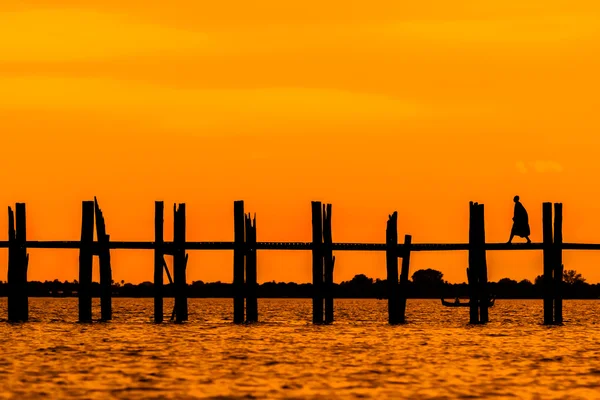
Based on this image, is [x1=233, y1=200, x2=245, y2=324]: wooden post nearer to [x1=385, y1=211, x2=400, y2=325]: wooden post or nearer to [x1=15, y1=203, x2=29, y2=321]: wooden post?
[x1=385, y1=211, x2=400, y2=325]: wooden post

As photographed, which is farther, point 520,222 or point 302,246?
point 302,246

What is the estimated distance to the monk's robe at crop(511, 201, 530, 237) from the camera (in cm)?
3816

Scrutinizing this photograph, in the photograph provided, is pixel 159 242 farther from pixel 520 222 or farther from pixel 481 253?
pixel 520 222

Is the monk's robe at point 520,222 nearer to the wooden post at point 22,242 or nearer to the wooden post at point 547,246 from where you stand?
the wooden post at point 547,246

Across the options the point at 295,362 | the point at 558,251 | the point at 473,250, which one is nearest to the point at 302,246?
the point at 473,250

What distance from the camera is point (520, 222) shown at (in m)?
38.3

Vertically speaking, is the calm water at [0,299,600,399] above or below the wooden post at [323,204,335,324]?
below

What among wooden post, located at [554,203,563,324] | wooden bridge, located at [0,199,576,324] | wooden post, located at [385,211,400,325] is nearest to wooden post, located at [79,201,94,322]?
wooden bridge, located at [0,199,576,324]

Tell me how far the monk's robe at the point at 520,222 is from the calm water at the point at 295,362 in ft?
8.71

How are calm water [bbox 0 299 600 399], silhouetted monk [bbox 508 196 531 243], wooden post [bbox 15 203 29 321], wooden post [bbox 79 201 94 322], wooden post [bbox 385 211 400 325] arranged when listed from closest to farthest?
1. calm water [bbox 0 299 600 399]
2. silhouetted monk [bbox 508 196 531 243]
3. wooden post [bbox 385 211 400 325]
4. wooden post [bbox 79 201 94 322]
5. wooden post [bbox 15 203 29 321]

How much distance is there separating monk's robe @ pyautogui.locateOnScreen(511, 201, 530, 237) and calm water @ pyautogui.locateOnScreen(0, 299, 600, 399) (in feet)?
8.71

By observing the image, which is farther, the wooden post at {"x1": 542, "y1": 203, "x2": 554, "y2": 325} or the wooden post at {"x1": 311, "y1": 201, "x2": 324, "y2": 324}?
the wooden post at {"x1": 311, "y1": 201, "x2": 324, "y2": 324}

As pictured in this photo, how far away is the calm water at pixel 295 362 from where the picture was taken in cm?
2455

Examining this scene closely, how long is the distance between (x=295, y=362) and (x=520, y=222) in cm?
1040
